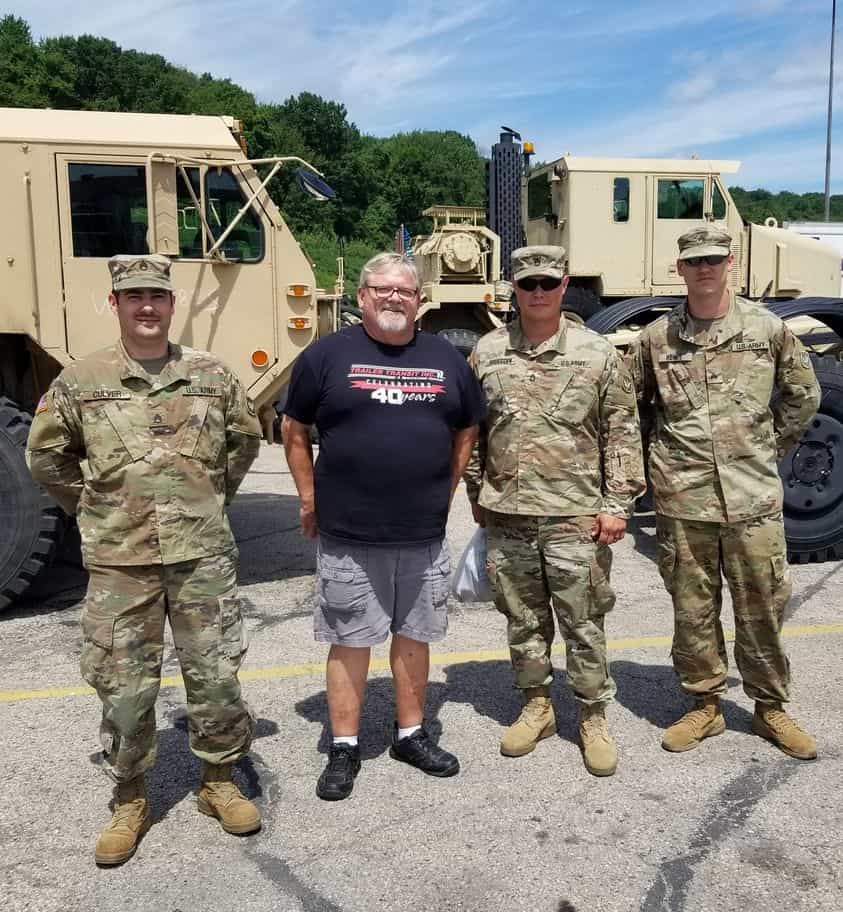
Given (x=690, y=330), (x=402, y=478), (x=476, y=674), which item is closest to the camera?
(x=402, y=478)

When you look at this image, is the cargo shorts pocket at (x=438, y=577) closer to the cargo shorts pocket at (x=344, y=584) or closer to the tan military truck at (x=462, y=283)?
the cargo shorts pocket at (x=344, y=584)

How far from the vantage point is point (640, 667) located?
4.20 m

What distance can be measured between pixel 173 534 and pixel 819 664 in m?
3.09

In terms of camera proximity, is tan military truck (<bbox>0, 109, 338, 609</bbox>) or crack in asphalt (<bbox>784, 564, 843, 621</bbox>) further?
crack in asphalt (<bbox>784, 564, 843, 621</bbox>)

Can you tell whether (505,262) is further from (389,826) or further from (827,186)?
(827,186)

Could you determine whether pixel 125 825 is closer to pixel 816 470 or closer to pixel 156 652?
pixel 156 652

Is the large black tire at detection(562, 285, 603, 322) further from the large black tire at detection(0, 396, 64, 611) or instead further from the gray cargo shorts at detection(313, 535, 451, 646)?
the gray cargo shorts at detection(313, 535, 451, 646)

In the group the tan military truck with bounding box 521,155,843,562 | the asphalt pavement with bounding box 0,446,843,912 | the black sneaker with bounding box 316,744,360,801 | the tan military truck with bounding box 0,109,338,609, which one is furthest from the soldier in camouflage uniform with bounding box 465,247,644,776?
the tan military truck with bounding box 521,155,843,562

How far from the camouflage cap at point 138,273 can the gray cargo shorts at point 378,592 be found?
101cm

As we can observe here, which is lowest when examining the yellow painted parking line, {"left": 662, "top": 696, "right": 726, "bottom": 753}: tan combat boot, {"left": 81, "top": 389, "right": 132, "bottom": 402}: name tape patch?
the yellow painted parking line

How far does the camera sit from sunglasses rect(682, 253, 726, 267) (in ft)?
10.7

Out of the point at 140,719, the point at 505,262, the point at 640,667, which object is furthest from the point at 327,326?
the point at 505,262

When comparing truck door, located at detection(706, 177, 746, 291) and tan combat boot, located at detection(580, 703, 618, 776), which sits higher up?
truck door, located at detection(706, 177, 746, 291)

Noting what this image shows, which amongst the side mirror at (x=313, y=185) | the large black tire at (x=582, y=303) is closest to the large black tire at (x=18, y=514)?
the side mirror at (x=313, y=185)
